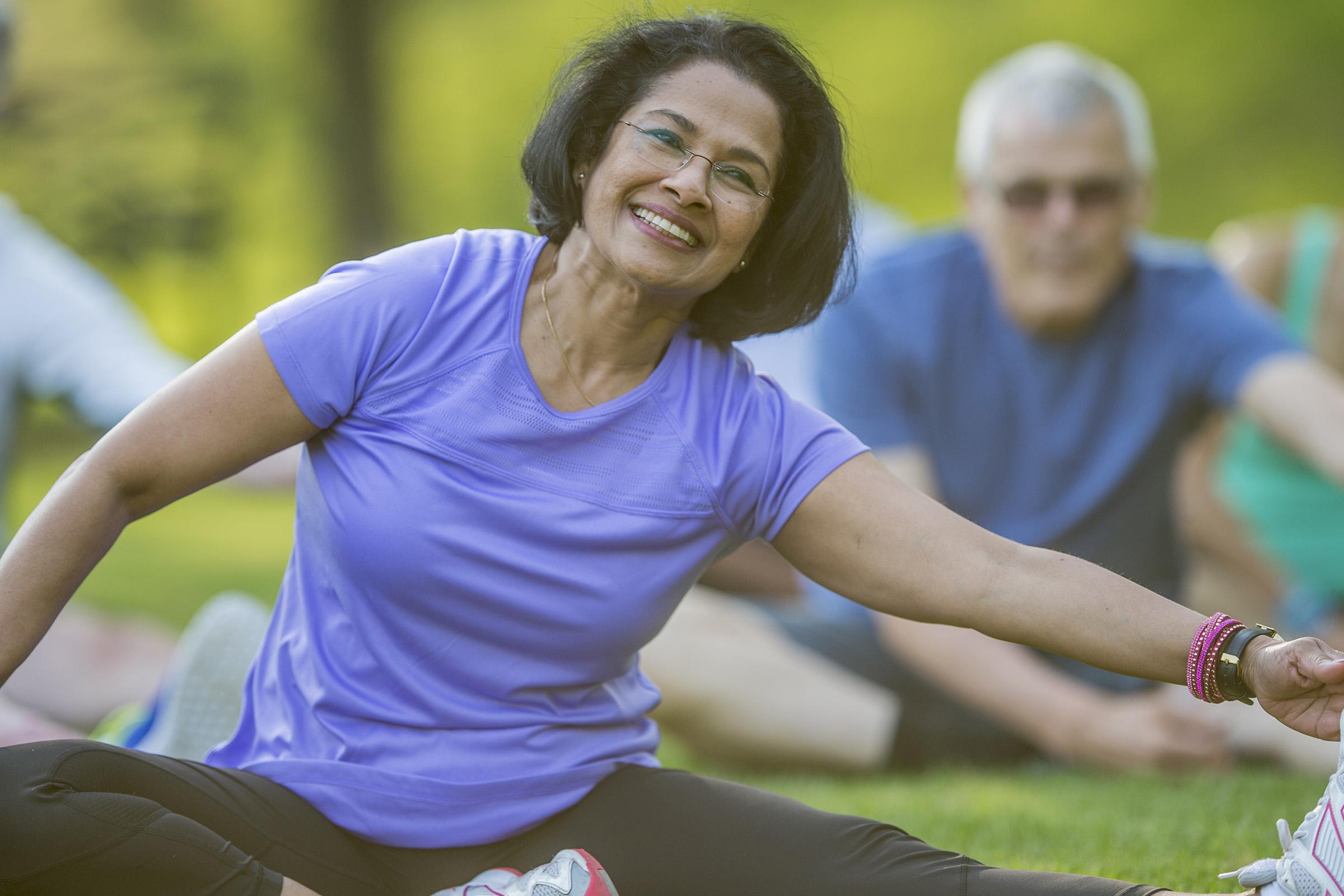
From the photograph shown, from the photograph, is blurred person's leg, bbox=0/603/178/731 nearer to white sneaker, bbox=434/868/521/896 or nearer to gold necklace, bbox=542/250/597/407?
white sneaker, bbox=434/868/521/896

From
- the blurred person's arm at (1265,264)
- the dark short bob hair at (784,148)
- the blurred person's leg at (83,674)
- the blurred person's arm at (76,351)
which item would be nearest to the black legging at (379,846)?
the dark short bob hair at (784,148)

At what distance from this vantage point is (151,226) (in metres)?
14.4

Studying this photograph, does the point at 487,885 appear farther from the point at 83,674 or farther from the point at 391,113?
the point at 391,113

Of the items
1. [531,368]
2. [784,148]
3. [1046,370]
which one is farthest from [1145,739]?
[531,368]

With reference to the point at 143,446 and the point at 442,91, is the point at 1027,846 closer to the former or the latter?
the point at 143,446

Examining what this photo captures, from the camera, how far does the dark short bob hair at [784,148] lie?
2453 millimetres

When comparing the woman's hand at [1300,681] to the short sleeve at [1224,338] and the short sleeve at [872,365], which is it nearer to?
the short sleeve at [1224,338]

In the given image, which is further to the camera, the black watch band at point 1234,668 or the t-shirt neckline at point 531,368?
the t-shirt neckline at point 531,368

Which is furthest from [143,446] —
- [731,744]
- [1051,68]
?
[1051,68]

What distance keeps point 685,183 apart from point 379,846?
121 centimetres

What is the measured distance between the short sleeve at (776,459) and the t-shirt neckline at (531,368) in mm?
158

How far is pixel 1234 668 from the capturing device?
2125mm

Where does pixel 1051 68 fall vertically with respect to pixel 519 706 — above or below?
above

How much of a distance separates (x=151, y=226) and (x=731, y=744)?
39.1 ft
